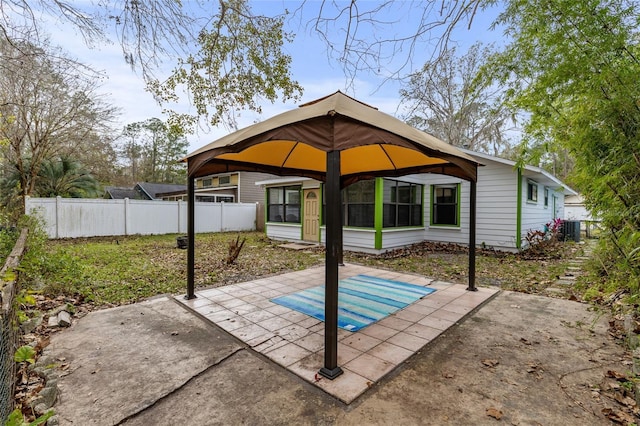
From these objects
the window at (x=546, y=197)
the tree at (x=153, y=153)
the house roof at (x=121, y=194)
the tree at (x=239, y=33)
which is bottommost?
the window at (x=546, y=197)

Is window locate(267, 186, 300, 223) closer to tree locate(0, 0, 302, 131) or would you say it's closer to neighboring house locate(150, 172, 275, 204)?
neighboring house locate(150, 172, 275, 204)

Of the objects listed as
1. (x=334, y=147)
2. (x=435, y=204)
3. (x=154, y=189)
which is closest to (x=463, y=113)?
(x=435, y=204)

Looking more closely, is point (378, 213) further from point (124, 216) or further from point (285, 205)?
point (124, 216)

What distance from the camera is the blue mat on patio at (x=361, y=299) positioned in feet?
12.0

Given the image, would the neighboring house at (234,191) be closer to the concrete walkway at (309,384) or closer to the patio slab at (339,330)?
the patio slab at (339,330)

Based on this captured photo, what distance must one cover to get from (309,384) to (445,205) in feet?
28.1

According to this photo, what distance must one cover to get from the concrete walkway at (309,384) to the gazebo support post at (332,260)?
0.26m

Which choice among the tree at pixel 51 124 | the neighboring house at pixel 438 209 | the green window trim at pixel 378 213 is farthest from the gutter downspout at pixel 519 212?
the tree at pixel 51 124

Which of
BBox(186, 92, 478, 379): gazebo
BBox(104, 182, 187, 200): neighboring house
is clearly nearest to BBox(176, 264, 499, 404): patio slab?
BBox(186, 92, 478, 379): gazebo

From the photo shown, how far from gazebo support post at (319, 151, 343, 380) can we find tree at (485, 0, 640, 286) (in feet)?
5.99

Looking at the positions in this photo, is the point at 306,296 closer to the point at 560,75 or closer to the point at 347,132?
the point at 347,132

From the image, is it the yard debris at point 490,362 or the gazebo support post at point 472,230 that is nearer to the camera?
the yard debris at point 490,362

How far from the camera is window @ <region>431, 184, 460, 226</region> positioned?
9.35m

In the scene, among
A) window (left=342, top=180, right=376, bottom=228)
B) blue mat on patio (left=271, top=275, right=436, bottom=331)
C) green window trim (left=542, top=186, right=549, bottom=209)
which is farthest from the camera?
green window trim (left=542, top=186, right=549, bottom=209)
